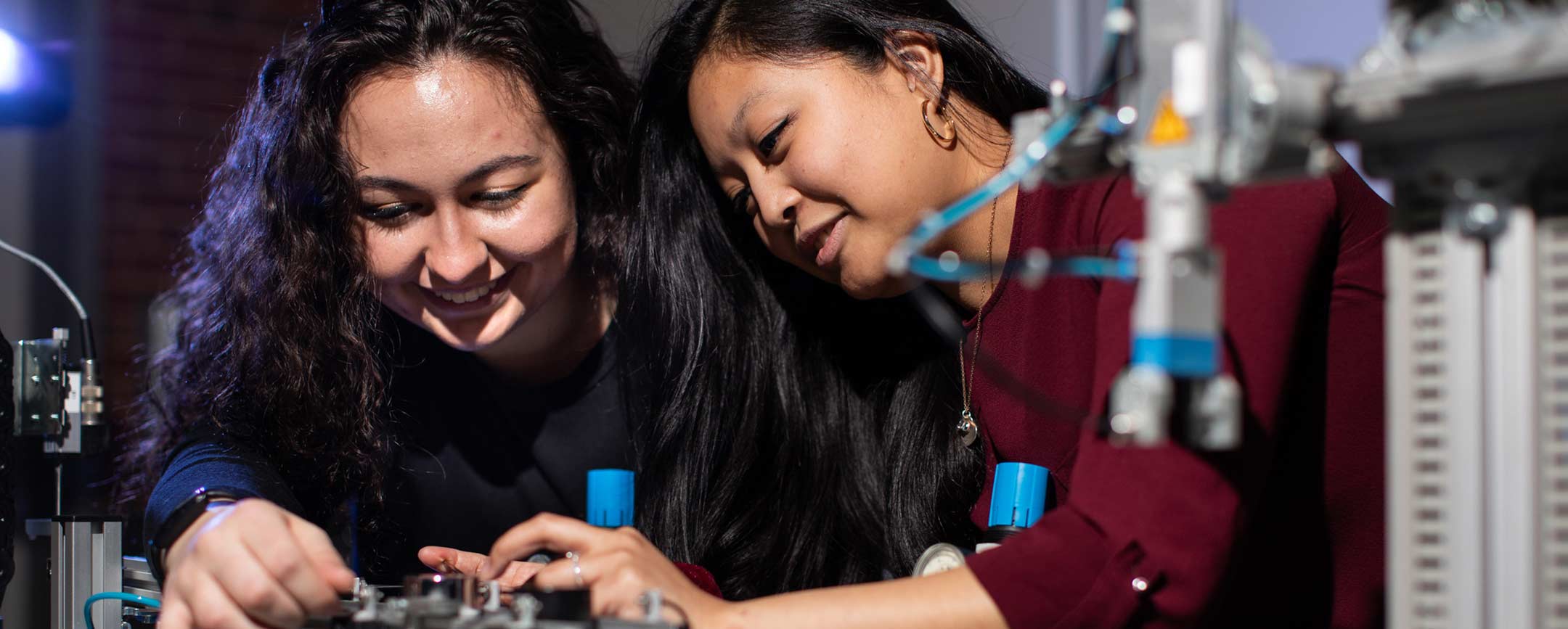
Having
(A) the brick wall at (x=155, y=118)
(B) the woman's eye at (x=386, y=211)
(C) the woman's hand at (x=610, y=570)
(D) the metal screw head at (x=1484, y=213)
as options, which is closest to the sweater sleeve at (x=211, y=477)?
(B) the woman's eye at (x=386, y=211)

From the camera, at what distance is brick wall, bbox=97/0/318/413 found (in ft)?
9.80

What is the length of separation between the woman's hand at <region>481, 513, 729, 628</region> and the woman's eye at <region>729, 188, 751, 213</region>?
20.1 inches

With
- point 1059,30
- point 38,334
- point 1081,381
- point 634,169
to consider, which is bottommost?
point 1081,381

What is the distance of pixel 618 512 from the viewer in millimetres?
1271

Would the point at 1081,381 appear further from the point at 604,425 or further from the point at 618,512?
the point at 604,425

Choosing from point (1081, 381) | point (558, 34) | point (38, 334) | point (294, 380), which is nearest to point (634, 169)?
point (558, 34)

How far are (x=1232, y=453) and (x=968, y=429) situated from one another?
0.59 meters

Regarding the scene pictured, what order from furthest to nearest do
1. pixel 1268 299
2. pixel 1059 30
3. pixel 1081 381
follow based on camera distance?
pixel 1059 30, pixel 1081 381, pixel 1268 299

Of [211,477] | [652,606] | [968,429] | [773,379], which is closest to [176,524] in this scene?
[211,477]

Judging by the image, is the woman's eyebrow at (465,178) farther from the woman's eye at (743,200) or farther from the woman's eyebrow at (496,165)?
the woman's eye at (743,200)

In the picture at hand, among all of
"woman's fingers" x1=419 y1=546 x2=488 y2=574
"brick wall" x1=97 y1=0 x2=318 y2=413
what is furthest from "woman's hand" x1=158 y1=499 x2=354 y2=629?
"brick wall" x1=97 y1=0 x2=318 y2=413

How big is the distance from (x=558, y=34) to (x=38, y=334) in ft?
4.11

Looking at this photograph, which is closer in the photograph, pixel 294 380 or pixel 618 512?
pixel 618 512

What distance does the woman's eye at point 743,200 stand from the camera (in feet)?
4.49
